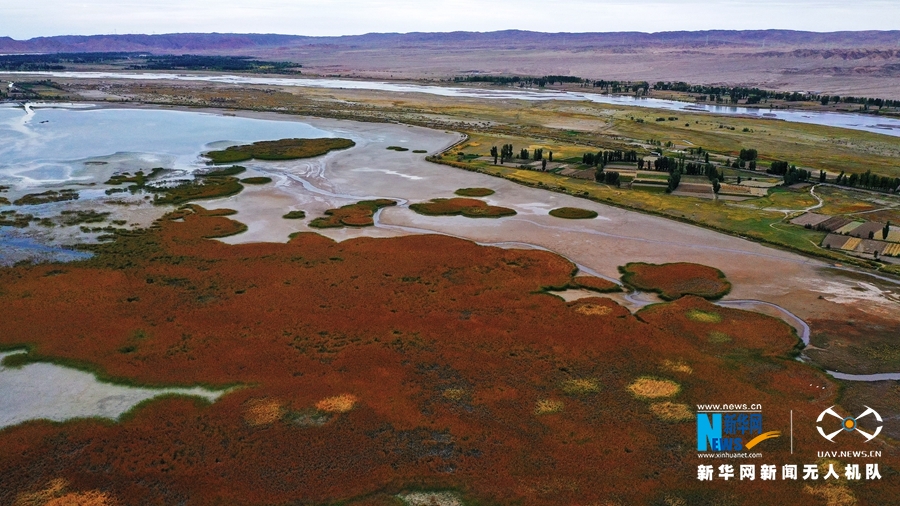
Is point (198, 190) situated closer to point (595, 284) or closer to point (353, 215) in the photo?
point (353, 215)

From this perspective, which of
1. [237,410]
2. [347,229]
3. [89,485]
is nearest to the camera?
[89,485]

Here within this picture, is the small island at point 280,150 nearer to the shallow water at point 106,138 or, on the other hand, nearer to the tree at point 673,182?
the shallow water at point 106,138

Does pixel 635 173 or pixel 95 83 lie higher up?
pixel 95 83

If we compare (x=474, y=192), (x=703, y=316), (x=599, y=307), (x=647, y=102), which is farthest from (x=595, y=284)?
(x=647, y=102)

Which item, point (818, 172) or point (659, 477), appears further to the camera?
point (818, 172)

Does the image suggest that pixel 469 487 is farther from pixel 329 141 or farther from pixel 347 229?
pixel 329 141

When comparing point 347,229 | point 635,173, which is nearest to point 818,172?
point 635,173

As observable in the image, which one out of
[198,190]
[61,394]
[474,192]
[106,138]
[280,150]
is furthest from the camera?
[106,138]
